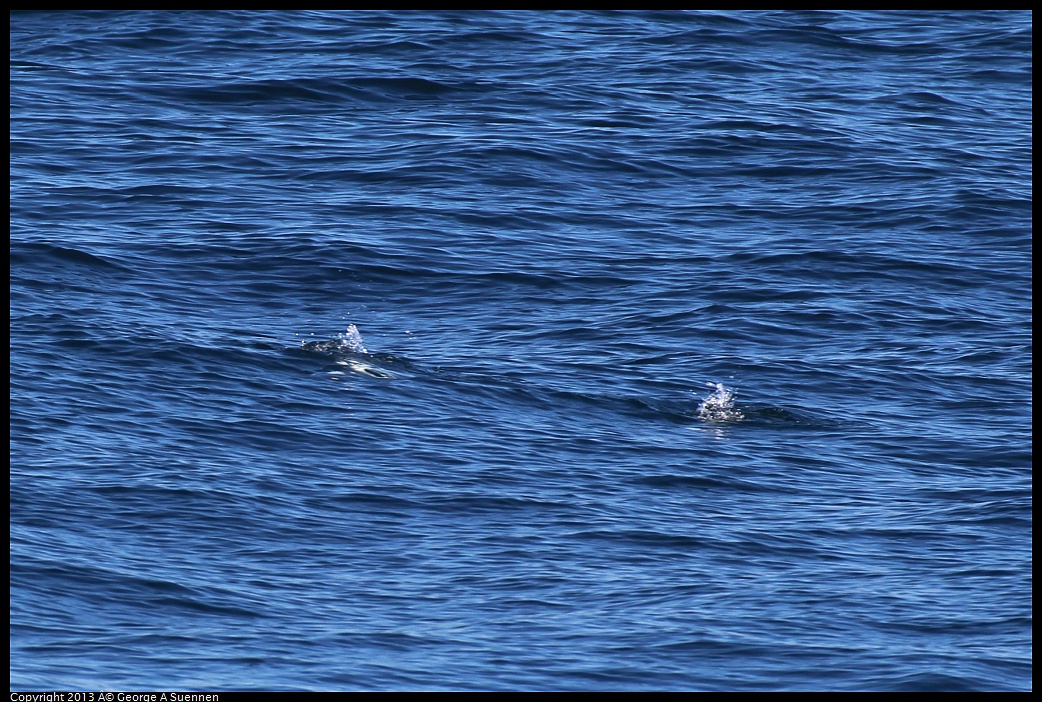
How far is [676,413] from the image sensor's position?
79.6 feet

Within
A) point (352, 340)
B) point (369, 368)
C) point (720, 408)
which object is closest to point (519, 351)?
point (369, 368)

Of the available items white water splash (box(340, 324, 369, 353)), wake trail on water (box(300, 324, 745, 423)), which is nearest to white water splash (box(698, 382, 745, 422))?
wake trail on water (box(300, 324, 745, 423))

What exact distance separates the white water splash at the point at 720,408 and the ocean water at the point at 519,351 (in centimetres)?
5

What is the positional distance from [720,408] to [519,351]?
3.73m

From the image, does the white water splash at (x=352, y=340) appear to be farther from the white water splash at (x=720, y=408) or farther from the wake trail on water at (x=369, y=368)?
the white water splash at (x=720, y=408)

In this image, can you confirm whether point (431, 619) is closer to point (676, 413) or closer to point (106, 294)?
point (676, 413)

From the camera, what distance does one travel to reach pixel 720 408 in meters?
24.4

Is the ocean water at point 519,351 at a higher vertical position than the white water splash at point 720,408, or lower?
higher

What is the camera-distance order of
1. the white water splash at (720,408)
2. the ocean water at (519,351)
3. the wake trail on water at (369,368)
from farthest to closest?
the wake trail on water at (369,368) < the white water splash at (720,408) < the ocean water at (519,351)

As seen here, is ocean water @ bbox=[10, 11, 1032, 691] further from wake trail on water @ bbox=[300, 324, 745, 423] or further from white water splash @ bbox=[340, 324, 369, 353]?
white water splash @ bbox=[340, 324, 369, 353]

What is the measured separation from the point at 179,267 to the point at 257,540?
457 inches

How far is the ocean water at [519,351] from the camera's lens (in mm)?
17016

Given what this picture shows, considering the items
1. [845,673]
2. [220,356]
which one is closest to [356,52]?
[220,356]

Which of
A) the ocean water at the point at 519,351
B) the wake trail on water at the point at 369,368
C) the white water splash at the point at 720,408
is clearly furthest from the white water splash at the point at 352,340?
the white water splash at the point at 720,408
